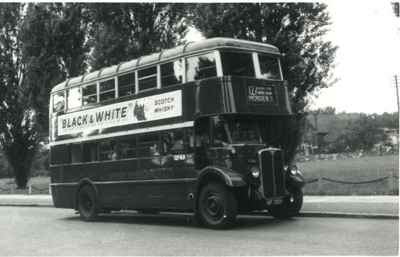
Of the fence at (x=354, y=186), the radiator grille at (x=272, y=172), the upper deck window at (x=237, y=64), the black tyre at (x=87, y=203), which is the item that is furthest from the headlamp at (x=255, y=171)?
the fence at (x=354, y=186)

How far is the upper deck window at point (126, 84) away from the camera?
1516 centimetres

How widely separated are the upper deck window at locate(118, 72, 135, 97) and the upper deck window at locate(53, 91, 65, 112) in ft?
10.7

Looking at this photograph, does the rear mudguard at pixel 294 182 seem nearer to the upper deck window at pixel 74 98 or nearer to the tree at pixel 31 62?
the upper deck window at pixel 74 98

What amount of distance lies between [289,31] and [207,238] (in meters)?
12.9

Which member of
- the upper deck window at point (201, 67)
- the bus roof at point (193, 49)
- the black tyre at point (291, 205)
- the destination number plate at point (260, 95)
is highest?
the bus roof at point (193, 49)

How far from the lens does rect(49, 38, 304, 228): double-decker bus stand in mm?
12648

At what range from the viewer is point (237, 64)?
1309cm

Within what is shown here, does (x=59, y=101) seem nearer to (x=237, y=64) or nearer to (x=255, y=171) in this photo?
(x=237, y=64)

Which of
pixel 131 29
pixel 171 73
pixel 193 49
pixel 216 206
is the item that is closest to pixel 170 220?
pixel 216 206

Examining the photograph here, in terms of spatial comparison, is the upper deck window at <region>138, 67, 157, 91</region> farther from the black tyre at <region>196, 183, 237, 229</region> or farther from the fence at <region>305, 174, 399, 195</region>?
the fence at <region>305, 174, 399, 195</region>

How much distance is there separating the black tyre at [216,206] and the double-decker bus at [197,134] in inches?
0.8

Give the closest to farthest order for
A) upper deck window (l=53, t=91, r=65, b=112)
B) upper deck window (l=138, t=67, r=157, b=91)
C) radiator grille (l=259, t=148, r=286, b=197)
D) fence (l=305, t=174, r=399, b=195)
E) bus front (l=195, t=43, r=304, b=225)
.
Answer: bus front (l=195, t=43, r=304, b=225) < radiator grille (l=259, t=148, r=286, b=197) < upper deck window (l=138, t=67, r=157, b=91) < upper deck window (l=53, t=91, r=65, b=112) < fence (l=305, t=174, r=399, b=195)

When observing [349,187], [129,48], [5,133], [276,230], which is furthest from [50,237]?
[5,133]

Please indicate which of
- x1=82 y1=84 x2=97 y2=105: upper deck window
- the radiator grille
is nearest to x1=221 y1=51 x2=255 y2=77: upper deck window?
the radiator grille
